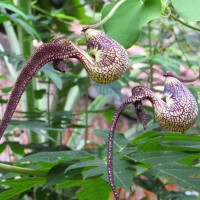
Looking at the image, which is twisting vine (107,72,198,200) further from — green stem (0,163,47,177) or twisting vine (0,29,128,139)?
green stem (0,163,47,177)

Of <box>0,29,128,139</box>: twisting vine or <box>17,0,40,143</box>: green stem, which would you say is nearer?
<box>0,29,128,139</box>: twisting vine

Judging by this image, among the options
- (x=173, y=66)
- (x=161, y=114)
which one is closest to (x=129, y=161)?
(x=161, y=114)

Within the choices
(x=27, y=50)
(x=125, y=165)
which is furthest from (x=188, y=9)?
(x=27, y=50)

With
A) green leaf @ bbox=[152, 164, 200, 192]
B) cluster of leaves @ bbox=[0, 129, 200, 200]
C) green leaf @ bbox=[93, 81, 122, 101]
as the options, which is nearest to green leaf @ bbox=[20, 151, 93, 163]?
cluster of leaves @ bbox=[0, 129, 200, 200]

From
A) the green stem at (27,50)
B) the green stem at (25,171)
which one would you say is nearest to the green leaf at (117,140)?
the green stem at (25,171)

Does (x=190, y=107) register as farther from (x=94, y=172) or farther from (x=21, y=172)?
(x=21, y=172)

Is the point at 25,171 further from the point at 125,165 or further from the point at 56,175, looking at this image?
the point at 125,165

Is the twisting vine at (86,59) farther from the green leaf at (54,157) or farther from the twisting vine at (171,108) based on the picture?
the green leaf at (54,157)
